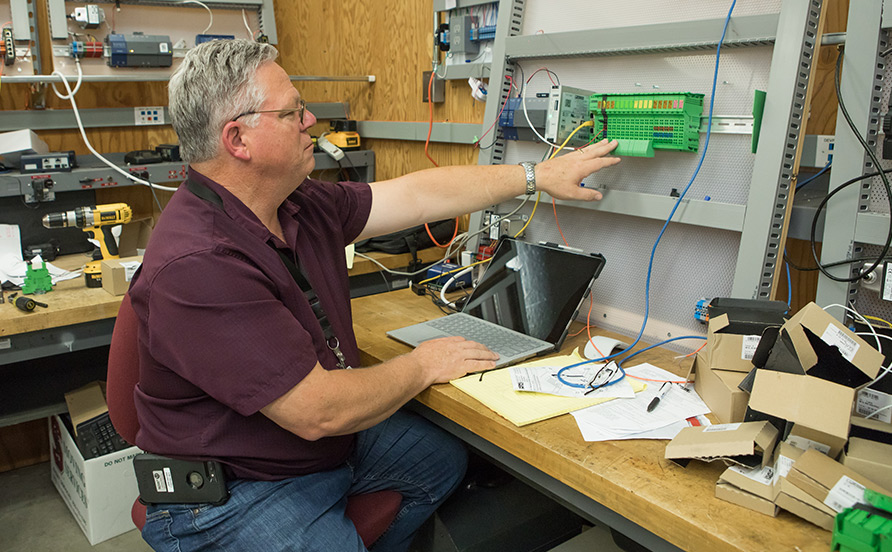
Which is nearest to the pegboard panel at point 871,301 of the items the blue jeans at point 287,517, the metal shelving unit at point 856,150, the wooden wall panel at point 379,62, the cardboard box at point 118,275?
the metal shelving unit at point 856,150

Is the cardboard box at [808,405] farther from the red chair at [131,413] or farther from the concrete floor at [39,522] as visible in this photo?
the concrete floor at [39,522]

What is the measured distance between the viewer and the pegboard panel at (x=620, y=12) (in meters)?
1.47

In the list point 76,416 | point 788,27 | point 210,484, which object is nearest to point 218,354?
point 210,484

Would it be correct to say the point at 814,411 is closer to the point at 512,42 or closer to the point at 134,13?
the point at 512,42

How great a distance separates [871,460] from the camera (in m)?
0.94

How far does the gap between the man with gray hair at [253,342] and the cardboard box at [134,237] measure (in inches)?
52.2

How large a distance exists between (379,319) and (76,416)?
1199 mm

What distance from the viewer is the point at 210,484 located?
129cm

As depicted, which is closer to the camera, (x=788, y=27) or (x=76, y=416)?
(x=788, y=27)

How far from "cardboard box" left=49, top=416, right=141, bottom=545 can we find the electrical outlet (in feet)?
4.01

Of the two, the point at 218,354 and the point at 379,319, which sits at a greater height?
the point at 218,354

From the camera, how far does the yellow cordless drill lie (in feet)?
6.91

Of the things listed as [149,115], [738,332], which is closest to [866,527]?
[738,332]

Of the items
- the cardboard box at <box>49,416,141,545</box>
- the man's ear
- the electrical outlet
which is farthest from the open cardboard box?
the electrical outlet
